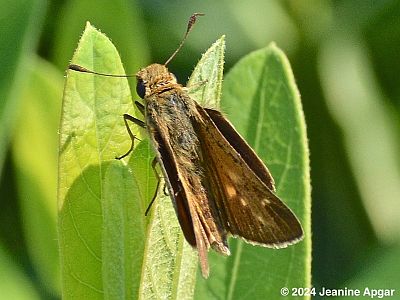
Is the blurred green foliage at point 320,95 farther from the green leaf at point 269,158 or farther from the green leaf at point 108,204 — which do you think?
the green leaf at point 108,204

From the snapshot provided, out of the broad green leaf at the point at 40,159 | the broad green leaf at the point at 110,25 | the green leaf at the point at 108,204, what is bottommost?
the green leaf at the point at 108,204

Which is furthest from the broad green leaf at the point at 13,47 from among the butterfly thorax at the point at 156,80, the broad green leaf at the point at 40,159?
the butterfly thorax at the point at 156,80

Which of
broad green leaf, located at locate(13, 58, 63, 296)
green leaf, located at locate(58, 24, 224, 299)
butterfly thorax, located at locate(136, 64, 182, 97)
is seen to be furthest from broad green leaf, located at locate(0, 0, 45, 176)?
green leaf, located at locate(58, 24, 224, 299)

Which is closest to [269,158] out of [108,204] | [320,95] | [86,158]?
[86,158]

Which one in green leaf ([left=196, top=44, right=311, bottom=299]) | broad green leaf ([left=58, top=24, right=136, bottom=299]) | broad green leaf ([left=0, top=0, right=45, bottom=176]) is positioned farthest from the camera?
broad green leaf ([left=0, top=0, right=45, bottom=176])

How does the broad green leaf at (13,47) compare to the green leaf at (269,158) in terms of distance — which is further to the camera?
the broad green leaf at (13,47)

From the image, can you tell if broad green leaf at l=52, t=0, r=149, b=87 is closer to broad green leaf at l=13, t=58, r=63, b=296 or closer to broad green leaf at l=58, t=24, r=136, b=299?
broad green leaf at l=13, t=58, r=63, b=296

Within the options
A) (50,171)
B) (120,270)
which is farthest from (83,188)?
(50,171)
